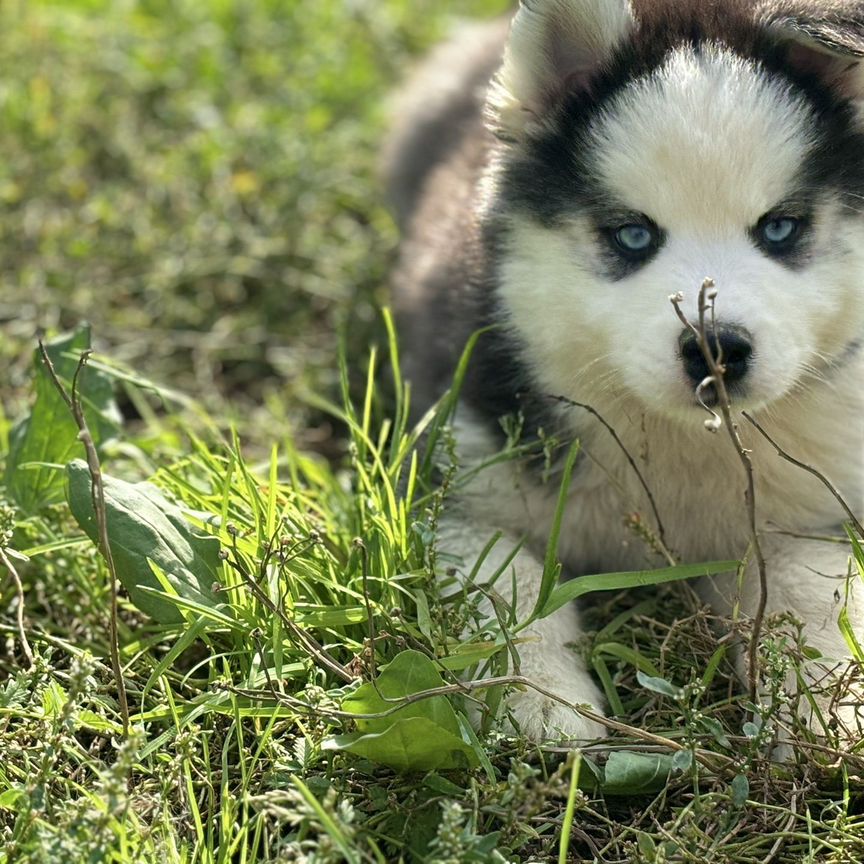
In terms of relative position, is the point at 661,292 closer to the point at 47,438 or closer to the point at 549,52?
the point at 549,52

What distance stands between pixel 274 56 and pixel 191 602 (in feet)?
11.7

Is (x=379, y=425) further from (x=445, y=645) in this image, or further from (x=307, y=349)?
(x=445, y=645)

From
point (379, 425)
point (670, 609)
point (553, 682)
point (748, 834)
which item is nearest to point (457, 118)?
point (379, 425)

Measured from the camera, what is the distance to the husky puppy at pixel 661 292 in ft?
8.24

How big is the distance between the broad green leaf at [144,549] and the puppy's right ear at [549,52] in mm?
1227

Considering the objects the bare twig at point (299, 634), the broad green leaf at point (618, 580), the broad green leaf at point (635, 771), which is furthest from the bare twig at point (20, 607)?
the broad green leaf at point (635, 771)

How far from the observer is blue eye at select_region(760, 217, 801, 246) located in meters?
2.57

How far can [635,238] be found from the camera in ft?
8.66

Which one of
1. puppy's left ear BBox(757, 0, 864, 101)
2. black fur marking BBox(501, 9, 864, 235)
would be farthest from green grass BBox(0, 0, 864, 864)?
puppy's left ear BBox(757, 0, 864, 101)

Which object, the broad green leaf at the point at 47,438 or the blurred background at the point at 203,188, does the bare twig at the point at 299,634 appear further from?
the blurred background at the point at 203,188

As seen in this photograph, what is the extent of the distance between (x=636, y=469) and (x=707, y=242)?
56 cm

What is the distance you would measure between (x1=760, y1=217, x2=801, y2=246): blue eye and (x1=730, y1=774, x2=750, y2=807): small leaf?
1.09 metres

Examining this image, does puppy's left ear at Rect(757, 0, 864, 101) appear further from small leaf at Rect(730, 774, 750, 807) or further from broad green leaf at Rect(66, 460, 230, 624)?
broad green leaf at Rect(66, 460, 230, 624)

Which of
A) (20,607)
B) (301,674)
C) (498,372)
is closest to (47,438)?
(20,607)
